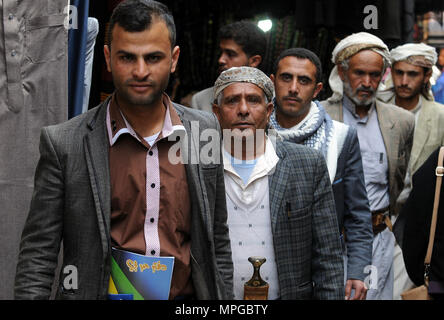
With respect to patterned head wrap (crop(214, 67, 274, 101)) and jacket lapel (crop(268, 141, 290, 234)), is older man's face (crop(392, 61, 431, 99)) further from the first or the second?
jacket lapel (crop(268, 141, 290, 234))

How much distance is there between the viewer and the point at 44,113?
436 centimetres

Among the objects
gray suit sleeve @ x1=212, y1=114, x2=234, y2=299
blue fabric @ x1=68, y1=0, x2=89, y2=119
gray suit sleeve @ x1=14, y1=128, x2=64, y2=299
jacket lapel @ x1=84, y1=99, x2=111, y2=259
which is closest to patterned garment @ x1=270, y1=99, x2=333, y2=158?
blue fabric @ x1=68, y1=0, x2=89, y2=119

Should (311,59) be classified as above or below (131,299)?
above

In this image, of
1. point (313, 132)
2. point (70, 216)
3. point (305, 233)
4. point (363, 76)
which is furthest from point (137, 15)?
point (363, 76)

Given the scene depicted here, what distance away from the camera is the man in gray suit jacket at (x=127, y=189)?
2934mm

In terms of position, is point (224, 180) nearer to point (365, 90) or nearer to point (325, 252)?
point (325, 252)

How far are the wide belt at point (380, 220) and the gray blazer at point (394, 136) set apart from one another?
0.08 metres

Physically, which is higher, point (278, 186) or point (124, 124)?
point (124, 124)

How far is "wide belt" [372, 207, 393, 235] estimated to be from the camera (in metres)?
5.45

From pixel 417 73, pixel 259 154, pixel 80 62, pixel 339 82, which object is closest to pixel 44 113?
pixel 80 62

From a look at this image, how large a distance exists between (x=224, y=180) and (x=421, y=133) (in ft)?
12.1

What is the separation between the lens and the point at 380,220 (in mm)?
5488
